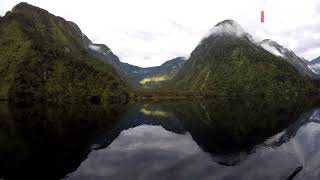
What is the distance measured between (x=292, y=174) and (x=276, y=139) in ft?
97.0

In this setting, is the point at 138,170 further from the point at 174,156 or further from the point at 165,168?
the point at 174,156

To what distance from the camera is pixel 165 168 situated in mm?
45344

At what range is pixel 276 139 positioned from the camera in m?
69.7

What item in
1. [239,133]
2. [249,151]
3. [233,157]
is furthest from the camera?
[239,133]

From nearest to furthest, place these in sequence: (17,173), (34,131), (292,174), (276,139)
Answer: (292,174) → (17,173) → (276,139) → (34,131)

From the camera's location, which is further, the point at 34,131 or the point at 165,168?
the point at 34,131

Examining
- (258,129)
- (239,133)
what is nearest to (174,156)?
(239,133)

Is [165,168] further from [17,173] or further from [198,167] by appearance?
[17,173]

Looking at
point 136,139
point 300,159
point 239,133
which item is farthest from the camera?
point 239,133

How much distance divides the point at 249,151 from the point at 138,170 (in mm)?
20547

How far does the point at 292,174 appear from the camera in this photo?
135ft

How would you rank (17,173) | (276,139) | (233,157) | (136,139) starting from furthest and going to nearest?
(136,139)
(276,139)
(233,157)
(17,173)

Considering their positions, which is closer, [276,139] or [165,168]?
[165,168]

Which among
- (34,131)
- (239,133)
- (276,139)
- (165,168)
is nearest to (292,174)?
(165,168)
